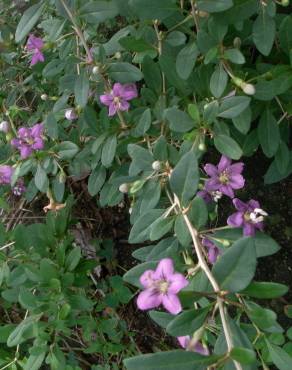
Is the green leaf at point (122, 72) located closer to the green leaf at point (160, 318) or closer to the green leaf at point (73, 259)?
the green leaf at point (73, 259)

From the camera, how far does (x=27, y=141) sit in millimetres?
1495

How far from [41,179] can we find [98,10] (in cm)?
48

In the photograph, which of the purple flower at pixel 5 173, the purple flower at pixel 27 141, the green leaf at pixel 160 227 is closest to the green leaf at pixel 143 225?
the green leaf at pixel 160 227

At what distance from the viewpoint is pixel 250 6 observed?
121 cm

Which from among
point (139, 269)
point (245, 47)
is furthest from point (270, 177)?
point (139, 269)

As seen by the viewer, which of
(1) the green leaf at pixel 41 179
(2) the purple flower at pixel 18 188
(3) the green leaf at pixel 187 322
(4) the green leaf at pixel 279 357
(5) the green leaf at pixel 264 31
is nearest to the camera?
(3) the green leaf at pixel 187 322

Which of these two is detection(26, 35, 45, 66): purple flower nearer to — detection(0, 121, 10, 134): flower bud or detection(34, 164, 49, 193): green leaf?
detection(0, 121, 10, 134): flower bud

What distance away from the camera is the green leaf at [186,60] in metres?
1.27

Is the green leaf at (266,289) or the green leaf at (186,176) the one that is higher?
the green leaf at (186,176)

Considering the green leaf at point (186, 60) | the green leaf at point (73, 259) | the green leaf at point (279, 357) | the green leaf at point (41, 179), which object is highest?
the green leaf at point (186, 60)

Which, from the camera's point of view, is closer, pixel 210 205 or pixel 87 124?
pixel 210 205

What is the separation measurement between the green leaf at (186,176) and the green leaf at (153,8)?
38 centimetres

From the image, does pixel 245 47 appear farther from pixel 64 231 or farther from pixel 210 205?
pixel 64 231

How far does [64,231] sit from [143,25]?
67 centimetres
